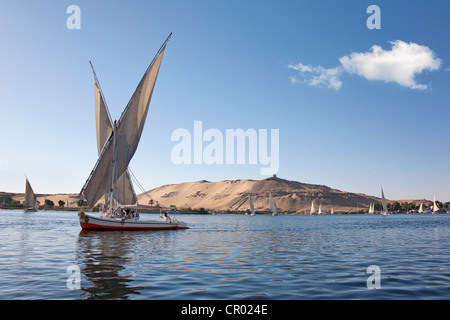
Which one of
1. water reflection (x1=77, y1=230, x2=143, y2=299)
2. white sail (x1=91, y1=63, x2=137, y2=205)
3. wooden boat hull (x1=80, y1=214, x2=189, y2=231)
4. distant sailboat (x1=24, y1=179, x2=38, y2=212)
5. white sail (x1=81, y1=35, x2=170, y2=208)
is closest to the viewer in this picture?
water reflection (x1=77, y1=230, x2=143, y2=299)

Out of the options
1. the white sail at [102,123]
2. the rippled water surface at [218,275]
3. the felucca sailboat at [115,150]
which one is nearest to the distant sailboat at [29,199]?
the white sail at [102,123]

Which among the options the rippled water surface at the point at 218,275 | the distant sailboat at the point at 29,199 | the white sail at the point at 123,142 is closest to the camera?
the rippled water surface at the point at 218,275

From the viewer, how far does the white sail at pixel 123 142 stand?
48938 mm

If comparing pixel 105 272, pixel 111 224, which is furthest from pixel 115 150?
pixel 105 272

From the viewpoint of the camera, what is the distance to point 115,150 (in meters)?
49.3

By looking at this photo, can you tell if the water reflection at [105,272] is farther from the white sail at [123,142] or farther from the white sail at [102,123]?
the white sail at [102,123]

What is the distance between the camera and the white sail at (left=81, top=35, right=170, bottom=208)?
48.9 meters

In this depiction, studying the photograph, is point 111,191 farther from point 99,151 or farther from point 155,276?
point 155,276

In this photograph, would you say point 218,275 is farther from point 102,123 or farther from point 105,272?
point 102,123

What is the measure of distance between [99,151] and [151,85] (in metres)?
12.4

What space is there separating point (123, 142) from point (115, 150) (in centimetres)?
156

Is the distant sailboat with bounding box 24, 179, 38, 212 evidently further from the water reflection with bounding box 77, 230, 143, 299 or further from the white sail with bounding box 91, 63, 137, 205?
the water reflection with bounding box 77, 230, 143, 299

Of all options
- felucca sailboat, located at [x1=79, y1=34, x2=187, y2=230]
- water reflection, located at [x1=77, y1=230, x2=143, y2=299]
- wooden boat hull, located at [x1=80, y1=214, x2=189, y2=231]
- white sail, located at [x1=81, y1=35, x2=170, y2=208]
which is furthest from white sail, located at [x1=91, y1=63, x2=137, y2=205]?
water reflection, located at [x1=77, y1=230, x2=143, y2=299]
